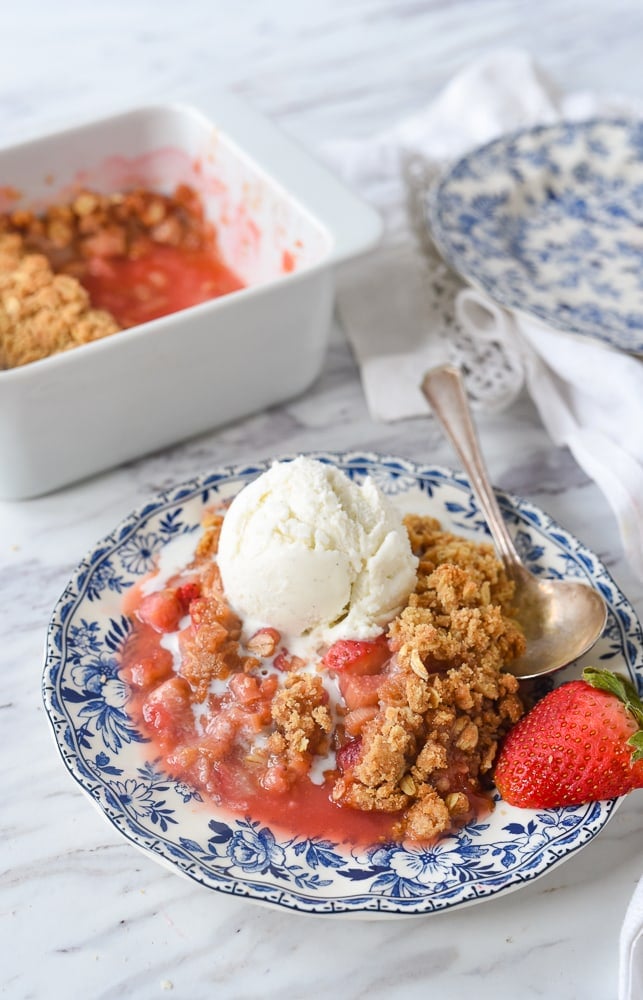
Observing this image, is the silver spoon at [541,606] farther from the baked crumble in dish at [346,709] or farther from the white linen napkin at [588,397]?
the white linen napkin at [588,397]

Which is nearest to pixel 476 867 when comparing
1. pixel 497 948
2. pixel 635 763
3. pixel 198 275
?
pixel 497 948

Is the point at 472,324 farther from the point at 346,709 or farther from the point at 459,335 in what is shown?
the point at 346,709

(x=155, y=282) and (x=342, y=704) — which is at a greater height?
(x=155, y=282)

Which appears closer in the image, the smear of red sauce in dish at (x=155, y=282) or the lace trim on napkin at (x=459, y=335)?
the lace trim on napkin at (x=459, y=335)

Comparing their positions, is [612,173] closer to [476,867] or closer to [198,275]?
[198,275]

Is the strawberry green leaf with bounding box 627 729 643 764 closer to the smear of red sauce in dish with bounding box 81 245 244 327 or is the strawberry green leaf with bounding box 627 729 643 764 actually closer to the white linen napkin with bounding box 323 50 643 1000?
the white linen napkin with bounding box 323 50 643 1000

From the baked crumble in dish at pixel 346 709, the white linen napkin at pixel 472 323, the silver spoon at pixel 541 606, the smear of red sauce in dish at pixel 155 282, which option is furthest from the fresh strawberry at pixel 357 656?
the smear of red sauce in dish at pixel 155 282

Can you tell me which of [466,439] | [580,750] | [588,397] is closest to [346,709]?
[580,750]
